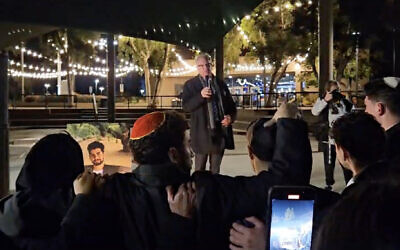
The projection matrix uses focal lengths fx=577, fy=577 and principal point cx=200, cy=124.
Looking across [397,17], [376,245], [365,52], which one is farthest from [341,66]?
[376,245]

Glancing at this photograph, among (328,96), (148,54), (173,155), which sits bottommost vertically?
(173,155)

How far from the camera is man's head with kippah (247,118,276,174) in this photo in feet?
8.25

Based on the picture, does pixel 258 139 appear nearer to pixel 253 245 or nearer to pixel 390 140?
pixel 253 245

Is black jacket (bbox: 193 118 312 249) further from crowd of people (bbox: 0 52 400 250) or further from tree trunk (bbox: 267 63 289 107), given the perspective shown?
tree trunk (bbox: 267 63 289 107)

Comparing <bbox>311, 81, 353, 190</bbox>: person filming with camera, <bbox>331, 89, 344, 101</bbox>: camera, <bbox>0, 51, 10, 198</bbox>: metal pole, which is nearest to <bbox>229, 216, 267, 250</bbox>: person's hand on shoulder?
<bbox>0, 51, 10, 198</bbox>: metal pole

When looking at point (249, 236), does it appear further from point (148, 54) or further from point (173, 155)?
point (148, 54)

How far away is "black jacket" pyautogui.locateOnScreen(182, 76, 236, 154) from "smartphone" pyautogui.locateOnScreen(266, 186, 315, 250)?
3.98m

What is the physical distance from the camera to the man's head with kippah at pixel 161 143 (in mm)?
2494

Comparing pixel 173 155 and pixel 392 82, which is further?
pixel 392 82

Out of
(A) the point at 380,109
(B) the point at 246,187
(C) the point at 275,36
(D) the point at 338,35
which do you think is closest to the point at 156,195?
(B) the point at 246,187

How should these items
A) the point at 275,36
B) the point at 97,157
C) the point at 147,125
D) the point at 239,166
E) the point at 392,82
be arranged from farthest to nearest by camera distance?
1. the point at 275,36
2. the point at 239,166
3. the point at 97,157
4. the point at 392,82
5. the point at 147,125

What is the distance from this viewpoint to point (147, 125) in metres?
2.55

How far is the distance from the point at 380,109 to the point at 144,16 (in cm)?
229

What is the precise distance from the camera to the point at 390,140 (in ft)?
10.8
